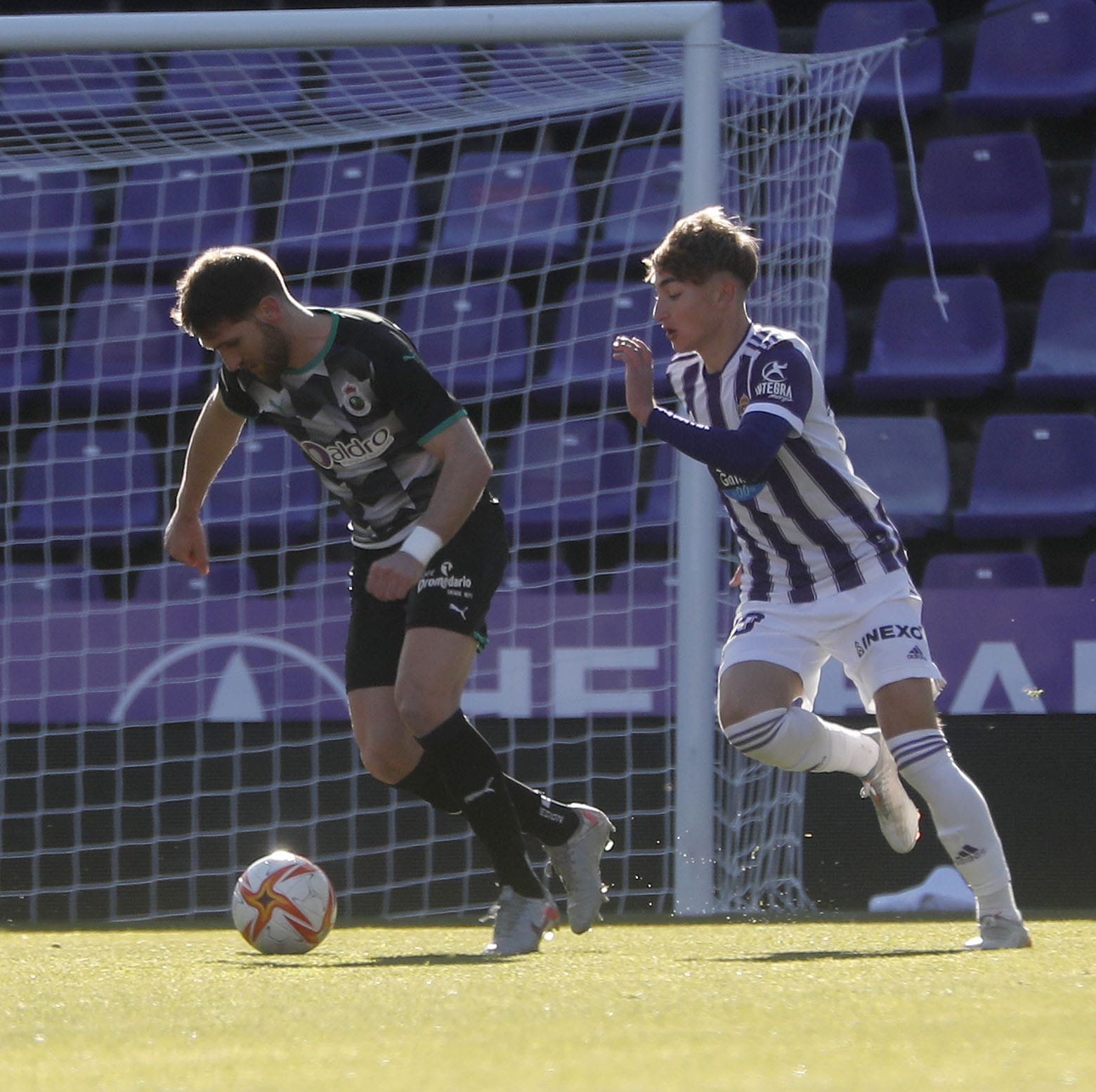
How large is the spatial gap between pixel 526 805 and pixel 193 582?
2.89 meters

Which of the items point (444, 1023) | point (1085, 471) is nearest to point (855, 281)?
point (1085, 471)

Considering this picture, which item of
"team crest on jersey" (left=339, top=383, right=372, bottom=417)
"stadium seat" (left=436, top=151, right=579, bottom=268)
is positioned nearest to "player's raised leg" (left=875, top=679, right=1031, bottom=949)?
"team crest on jersey" (left=339, top=383, right=372, bottom=417)

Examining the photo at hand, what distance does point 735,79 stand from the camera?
17.7 ft

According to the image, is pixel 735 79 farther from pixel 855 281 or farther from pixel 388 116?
pixel 855 281

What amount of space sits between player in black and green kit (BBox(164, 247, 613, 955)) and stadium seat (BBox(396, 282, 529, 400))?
3.15 metres

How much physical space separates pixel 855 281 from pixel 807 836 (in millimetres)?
3553

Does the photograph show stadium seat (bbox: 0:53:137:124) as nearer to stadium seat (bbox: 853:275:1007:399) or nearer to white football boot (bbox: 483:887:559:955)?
stadium seat (bbox: 853:275:1007:399)

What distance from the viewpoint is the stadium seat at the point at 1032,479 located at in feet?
22.4

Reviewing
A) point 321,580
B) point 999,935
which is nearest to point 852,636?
point 999,935

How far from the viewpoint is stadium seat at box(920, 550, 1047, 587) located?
6500mm

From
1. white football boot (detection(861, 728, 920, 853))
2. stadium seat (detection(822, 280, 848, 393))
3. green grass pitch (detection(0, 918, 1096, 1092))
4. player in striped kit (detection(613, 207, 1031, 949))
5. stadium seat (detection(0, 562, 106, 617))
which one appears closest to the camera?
green grass pitch (detection(0, 918, 1096, 1092))

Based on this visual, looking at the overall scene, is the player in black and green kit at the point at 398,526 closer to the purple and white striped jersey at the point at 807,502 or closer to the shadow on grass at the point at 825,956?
the shadow on grass at the point at 825,956

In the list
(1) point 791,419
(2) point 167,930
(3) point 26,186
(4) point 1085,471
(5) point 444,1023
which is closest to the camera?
(5) point 444,1023

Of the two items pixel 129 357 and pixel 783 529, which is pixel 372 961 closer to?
pixel 783 529
